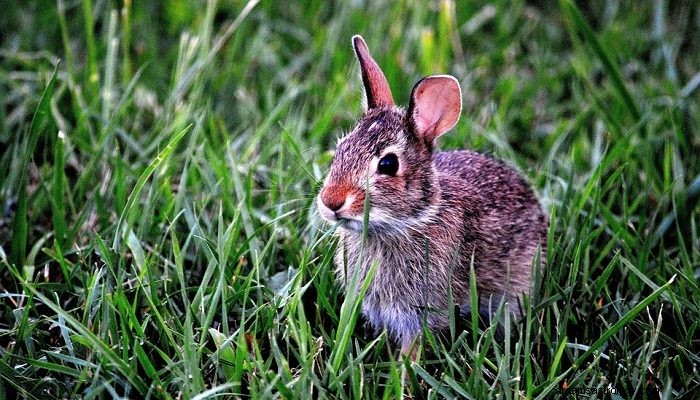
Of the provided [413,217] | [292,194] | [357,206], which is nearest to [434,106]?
[413,217]

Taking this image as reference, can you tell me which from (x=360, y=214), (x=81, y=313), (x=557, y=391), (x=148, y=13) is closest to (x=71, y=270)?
(x=81, y=313)

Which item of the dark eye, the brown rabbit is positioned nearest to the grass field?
the brown rabbit

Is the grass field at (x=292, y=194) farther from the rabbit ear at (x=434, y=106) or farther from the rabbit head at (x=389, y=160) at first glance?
the rabbit ear at (x=434, y=106)

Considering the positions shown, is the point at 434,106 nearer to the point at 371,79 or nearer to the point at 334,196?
the point at 371,79

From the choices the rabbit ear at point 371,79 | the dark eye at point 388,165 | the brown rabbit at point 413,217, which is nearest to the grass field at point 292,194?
the brown rabbit at point 413,217

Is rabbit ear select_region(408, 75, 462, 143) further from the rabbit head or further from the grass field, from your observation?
the grass field

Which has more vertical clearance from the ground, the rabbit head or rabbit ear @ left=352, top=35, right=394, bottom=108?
rabbit ear @ left=352, top=35, right=394, bottom=108
